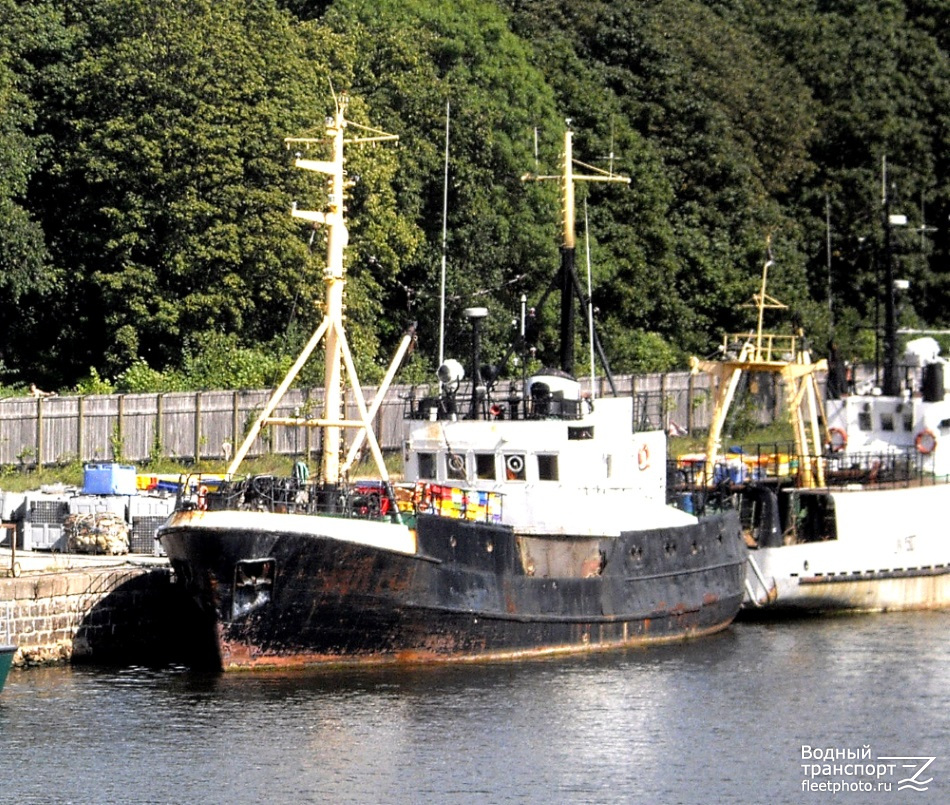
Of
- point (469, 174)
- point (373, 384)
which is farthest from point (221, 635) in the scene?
point (469, 174)

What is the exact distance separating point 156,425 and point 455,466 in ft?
55.9

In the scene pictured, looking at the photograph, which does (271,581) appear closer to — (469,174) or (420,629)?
(420,629)

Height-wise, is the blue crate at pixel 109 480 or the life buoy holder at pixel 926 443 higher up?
the life buoy holder at pixel 926 443

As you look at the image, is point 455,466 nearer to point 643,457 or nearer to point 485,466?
point 485,466

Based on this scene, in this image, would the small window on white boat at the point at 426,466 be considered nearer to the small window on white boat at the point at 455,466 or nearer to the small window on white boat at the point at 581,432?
the small window on white boat at the point at 455,466

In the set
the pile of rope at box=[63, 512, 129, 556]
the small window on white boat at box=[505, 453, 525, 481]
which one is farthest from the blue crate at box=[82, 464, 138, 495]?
the small window on white boat at box=[505, 453, 525, 481]

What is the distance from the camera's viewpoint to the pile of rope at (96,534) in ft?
148

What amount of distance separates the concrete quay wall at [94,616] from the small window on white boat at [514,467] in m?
6.65

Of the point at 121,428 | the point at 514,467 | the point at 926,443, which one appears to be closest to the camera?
the point at 514,467

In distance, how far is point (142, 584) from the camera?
4181 cm

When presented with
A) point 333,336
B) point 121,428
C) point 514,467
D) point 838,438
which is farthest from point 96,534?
point 838,438

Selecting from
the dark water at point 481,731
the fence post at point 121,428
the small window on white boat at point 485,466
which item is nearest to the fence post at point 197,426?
the fence post at point 121,428

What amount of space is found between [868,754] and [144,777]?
11.1m

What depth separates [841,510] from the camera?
50.9 meters
